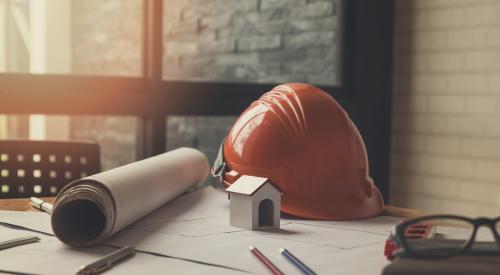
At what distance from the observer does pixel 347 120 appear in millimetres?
1306

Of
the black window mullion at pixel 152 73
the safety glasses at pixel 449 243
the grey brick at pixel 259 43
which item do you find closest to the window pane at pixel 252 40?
the grey brick at pixel 259 43

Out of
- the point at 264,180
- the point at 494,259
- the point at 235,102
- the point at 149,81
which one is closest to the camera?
the point at 494,259

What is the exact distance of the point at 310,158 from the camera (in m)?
1.25

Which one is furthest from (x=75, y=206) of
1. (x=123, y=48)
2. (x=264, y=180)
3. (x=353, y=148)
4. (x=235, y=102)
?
(x=123, y=48)

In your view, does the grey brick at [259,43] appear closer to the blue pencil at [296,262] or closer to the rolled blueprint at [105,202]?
the rolled blueprint at [105,202]

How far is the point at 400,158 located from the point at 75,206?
2.24 m

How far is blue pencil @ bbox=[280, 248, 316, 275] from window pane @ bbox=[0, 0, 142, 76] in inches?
64.2

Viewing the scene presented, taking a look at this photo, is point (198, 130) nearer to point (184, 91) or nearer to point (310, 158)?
point (184, 91)

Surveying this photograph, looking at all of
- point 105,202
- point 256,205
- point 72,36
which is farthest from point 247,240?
point 72,36

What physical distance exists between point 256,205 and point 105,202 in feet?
0.86

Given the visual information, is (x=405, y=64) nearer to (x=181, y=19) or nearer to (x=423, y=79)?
(x=423, y=79)

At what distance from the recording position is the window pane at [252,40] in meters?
2.97

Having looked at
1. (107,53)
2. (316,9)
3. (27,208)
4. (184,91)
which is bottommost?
(27,208)

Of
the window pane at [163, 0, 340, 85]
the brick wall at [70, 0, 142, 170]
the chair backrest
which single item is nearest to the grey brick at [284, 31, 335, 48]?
the window pane at [163, 0, 340, 85]
